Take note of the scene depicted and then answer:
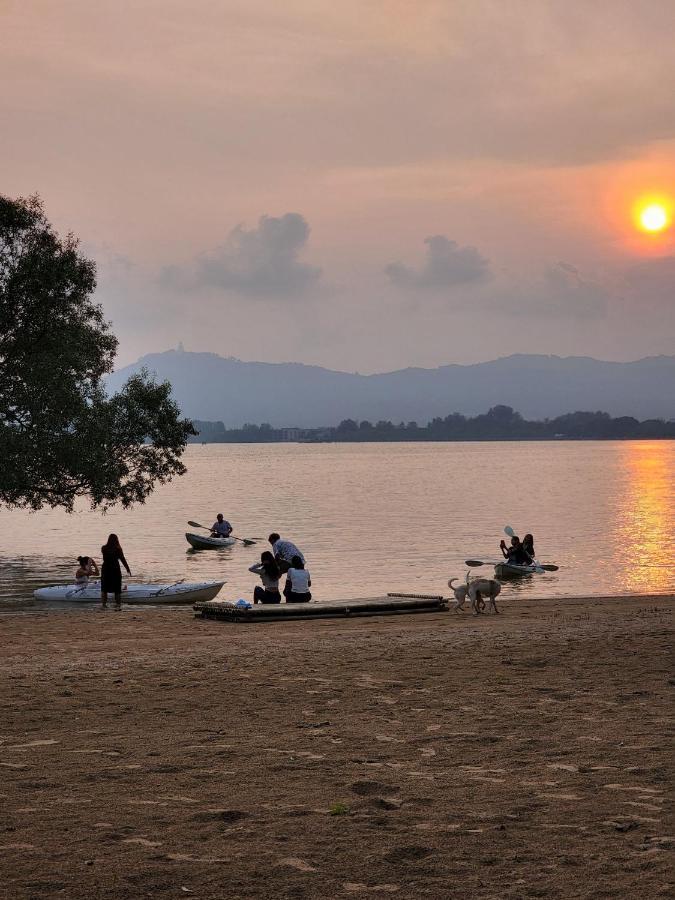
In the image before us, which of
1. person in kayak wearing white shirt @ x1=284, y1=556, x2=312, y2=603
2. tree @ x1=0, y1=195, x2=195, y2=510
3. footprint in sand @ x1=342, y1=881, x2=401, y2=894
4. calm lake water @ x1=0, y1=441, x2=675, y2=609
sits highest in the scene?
tree @ x1=0, y1=195, x2=195, y2=510

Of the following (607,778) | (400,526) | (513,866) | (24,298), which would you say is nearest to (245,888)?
(513,866)

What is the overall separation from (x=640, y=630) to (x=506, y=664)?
4790 millimetres

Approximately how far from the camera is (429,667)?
15.2 meters

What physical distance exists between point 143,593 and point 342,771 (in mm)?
22724

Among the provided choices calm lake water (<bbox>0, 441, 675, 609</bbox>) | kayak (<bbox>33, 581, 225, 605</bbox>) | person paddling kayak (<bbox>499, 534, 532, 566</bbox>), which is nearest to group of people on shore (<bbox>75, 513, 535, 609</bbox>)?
kayak (<bbox>33, 581, 225, 605</bbox>)

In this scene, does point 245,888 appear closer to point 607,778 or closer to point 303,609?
point 607,778

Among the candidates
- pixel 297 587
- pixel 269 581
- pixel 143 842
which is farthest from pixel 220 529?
pixel 143 842

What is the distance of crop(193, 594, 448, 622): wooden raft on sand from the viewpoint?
2320 cm

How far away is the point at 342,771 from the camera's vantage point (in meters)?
9.59

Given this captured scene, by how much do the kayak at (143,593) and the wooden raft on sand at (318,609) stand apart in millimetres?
6760

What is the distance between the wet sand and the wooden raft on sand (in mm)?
5557

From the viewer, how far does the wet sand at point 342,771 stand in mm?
7031

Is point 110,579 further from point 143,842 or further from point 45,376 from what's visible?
point 143,842

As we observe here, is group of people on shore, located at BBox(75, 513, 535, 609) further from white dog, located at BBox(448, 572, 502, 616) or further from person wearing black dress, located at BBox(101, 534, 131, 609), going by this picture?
white dog, located at BBox(448, 572, 502, 616)
